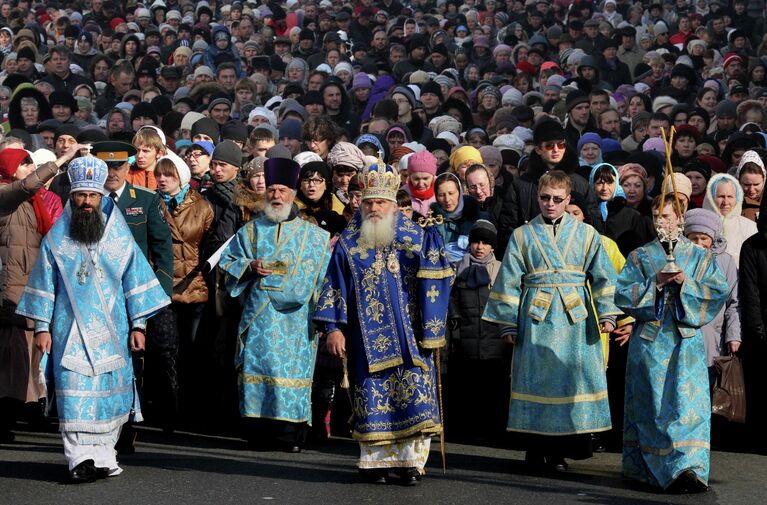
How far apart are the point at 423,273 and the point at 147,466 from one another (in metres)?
2.10

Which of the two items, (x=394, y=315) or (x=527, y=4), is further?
(x=527, y=4)

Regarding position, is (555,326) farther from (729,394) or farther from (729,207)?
(729,207)

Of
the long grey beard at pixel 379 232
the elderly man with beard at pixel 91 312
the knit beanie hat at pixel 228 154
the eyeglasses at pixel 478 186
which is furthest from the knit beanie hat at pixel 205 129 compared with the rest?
the long grey beard at pixel 379 232

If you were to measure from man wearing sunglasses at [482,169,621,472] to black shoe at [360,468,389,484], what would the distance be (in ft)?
3.09

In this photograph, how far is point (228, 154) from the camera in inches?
424

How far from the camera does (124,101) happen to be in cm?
1697

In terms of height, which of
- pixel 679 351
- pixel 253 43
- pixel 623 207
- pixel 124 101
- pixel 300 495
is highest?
pixel 253 43

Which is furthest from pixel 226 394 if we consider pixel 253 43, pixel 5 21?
pixel 5 21

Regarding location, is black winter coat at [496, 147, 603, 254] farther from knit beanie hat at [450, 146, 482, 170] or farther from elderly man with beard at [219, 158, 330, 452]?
elderly man with beard at [219, 158, 330, 452]

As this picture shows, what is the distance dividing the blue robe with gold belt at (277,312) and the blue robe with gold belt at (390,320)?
991mm

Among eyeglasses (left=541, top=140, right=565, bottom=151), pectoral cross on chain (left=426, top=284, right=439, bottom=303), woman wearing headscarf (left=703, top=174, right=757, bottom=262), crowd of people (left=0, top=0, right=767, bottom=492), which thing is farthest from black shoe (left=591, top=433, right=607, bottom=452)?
eyeglasses (left=541, top=140, right=565, bottom=151)

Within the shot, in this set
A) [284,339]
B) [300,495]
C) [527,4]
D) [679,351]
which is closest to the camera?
[300,495]

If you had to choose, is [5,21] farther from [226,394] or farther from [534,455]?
[534,455]

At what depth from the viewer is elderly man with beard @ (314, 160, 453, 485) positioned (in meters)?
8.10
